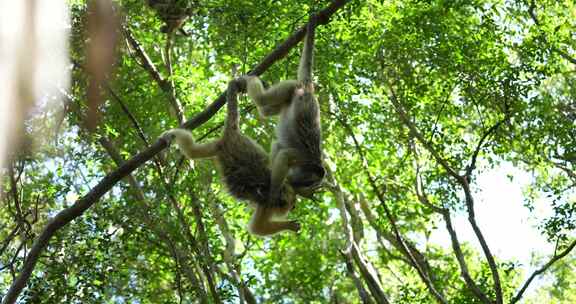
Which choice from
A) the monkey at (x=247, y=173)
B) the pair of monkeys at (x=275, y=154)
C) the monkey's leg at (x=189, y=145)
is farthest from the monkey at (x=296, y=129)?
the monkey's leg at (x=189, y=145)

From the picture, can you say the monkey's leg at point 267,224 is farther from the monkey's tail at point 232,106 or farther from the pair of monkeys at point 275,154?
the monkey's tail at point 232,106

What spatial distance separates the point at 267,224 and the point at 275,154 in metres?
0.84

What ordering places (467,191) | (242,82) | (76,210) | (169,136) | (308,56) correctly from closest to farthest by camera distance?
1. (76,210)
2. (169,136)
3. (242,82)
4. (308,56)
5. (467,191)

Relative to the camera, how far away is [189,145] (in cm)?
743

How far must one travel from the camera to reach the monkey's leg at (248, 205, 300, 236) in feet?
25.5

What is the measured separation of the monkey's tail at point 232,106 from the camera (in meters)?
7.17

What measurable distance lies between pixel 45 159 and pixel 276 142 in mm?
5818

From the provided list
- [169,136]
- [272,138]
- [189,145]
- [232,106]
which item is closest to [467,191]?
[272,138]

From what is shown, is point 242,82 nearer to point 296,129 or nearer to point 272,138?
point 296,129

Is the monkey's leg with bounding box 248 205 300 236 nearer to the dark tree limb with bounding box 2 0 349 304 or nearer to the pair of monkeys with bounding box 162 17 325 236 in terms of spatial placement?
the pair of monkeys with bounding box 162 17 325 236

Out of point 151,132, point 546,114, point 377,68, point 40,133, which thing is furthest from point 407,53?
point 40,133

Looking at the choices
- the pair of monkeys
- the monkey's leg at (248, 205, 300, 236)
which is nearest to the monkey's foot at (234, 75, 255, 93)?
the pair of monkeys

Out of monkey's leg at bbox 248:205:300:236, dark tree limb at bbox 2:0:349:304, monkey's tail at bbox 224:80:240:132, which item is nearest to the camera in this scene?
dark tree limb at bbox 2:0:349:304

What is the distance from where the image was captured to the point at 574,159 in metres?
11.9
